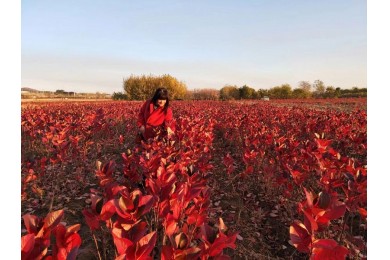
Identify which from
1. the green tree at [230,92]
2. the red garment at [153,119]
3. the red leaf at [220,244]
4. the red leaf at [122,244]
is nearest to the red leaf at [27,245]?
the red leaf at [122,244]

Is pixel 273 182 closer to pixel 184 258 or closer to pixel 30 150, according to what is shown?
pixel 184 258

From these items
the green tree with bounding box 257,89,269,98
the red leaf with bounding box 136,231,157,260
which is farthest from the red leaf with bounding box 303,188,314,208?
the green tree with bounding box 257,89,269,98

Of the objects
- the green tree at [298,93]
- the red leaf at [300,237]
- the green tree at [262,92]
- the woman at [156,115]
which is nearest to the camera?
the red leaf at [300,237]

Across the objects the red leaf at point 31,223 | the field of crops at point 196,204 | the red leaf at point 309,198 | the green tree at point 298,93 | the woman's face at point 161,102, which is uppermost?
the green tree at point 298,93

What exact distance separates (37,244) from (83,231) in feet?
7.98

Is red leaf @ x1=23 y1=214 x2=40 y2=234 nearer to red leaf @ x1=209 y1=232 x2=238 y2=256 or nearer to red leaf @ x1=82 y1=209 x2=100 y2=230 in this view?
red leaf @ x1=82 y1=209 x2=100 y2=230

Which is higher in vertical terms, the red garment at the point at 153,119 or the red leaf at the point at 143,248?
the red garment at the point at 153,119

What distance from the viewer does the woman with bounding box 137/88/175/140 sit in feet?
15.5

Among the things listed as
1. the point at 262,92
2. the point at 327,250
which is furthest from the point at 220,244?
the point at 262,92

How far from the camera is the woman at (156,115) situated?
15.5ft

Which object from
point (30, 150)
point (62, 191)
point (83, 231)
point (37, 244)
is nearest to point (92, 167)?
point (62, 191)

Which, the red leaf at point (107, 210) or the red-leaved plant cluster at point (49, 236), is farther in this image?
the red leaf at point (107, 210)

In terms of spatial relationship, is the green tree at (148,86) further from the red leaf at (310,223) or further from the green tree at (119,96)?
the red leaf at (310,223)
